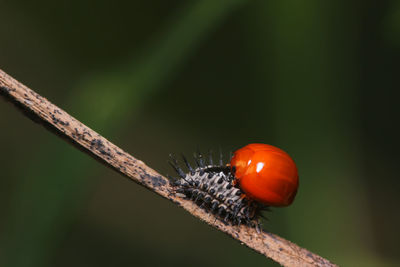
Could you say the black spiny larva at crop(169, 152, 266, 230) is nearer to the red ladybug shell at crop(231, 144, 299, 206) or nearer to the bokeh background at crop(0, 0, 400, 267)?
the red ladybug shell at crop(231, 144, 299, 206)

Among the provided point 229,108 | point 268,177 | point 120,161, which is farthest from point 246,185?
point 229,108

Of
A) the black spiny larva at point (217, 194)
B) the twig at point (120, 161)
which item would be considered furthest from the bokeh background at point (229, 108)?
the twig at point (120, 161)

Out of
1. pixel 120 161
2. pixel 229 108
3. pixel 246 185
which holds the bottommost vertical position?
pixel 120 161

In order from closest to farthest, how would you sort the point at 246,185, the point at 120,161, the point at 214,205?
the point at 120,161 → the point at 214,205 → the point at 246,185

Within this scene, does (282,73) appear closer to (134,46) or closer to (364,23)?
(364,23)

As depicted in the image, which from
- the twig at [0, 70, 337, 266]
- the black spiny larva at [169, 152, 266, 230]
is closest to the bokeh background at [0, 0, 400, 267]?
the black spiny larva at [169, 152, 266, 230]

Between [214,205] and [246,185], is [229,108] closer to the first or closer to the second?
[246,185]
